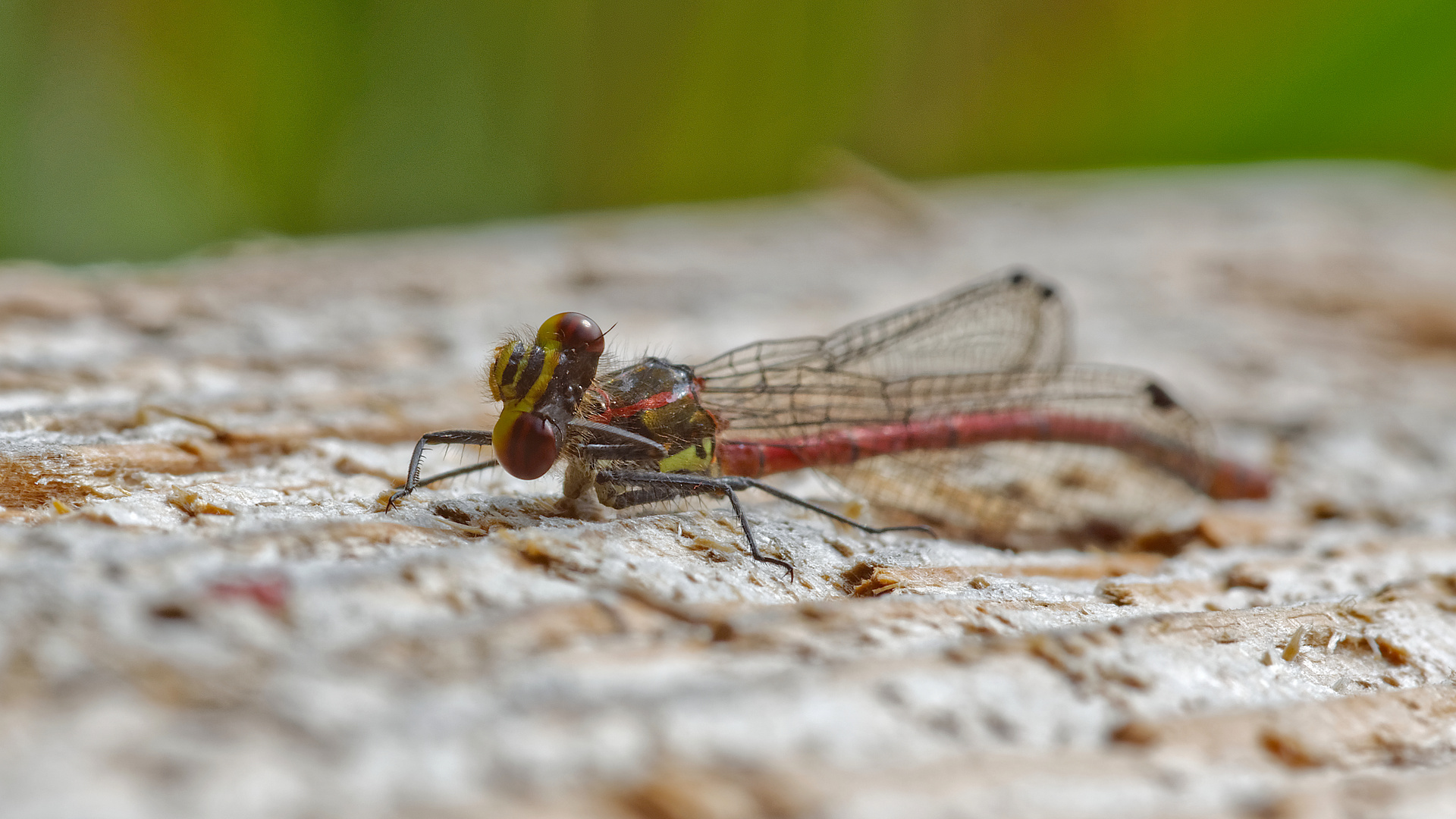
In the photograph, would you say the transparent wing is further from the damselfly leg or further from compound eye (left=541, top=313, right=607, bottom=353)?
compound eye (left=541, top=313, right=607, bottom=353)

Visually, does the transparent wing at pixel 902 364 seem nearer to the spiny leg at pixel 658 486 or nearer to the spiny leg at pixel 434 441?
the spiny leg at pixel 658 486

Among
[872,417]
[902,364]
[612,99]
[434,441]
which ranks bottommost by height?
[434,441]

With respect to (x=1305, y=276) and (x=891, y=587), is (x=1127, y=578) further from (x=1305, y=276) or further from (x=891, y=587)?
(x=1305, y=276)

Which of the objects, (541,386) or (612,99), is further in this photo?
(612,99)

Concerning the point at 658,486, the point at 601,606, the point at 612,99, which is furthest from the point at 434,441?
the point at 612,99

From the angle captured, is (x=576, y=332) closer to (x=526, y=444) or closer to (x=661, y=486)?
(x=526, y=444)

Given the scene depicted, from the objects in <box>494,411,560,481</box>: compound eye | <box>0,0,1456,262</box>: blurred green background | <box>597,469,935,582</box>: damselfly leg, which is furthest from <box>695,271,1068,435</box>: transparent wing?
<box>0,0,1456,262</box>: blurred green background

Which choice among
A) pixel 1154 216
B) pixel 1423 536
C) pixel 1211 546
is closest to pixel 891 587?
pixel 1211 546
